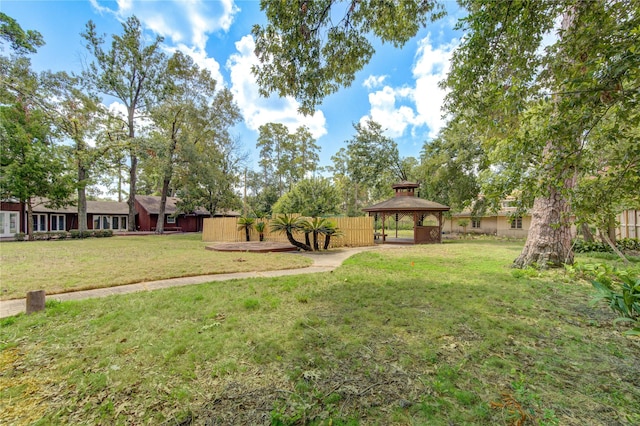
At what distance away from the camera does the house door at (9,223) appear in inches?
813

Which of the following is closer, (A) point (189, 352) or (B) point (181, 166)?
(A) point (189, 352)

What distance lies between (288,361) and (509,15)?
523 centimetres

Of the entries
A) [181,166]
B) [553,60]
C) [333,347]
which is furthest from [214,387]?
[181,166]

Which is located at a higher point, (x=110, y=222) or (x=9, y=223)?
(x=9, y=223)

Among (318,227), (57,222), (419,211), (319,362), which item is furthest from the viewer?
(57,222)

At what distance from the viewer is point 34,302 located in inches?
155

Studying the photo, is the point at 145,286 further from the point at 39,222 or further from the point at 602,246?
the point at 39,222

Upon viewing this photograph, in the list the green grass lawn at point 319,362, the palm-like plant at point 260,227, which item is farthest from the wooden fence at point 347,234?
the green grass lawn at point 319,362

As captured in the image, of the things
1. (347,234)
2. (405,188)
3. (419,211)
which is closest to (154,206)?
(347,234)

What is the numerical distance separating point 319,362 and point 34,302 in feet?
14.6

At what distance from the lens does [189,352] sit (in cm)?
278

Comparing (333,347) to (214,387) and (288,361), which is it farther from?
(214,387)

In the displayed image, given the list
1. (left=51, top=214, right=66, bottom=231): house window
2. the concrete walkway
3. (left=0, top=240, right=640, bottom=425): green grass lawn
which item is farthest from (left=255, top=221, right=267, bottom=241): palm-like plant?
(left=51, top=214, right=66, bottom=231): house window

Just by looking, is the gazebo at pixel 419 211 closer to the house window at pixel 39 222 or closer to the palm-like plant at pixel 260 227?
the palm-like plant at pixel 260 227
